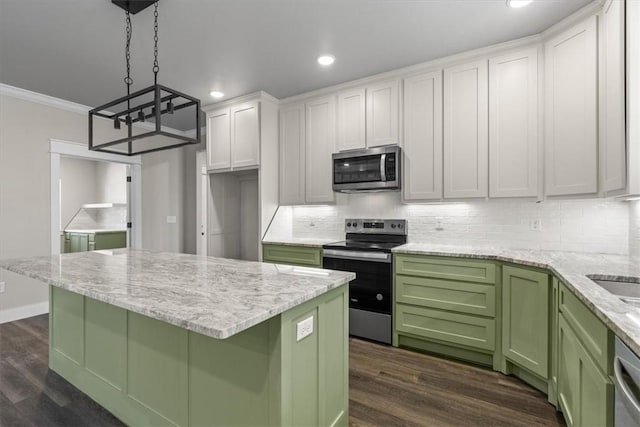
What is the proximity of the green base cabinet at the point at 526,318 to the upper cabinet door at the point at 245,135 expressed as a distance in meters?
2.79

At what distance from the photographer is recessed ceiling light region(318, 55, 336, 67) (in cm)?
283

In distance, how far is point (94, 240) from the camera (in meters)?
5.64

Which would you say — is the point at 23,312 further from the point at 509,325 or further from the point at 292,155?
the point at 509,325

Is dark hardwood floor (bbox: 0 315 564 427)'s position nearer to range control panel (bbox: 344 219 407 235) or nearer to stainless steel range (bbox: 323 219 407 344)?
stainless steel range (bbox: 323 219 407 344)

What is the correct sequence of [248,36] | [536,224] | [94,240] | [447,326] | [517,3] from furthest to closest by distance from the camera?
1. [94,240]
2. [536,224]
3. [447,326]
4. [248,36]
5. [517,3]

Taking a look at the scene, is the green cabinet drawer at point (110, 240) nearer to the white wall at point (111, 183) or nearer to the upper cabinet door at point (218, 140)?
the white wall at point (111, 183)

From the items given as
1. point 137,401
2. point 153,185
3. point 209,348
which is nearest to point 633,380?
point 209,348

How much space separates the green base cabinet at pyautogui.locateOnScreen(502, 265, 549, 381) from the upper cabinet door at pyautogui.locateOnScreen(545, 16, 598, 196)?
73 centimetres

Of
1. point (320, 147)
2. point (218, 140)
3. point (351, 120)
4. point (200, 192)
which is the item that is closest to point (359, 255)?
point (320, 147)

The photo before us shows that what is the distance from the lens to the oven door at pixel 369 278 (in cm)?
284

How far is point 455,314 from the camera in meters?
2.56

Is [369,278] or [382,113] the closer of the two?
[369,278]

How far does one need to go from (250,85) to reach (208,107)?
0.93 meters

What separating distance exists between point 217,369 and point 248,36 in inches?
94.1
